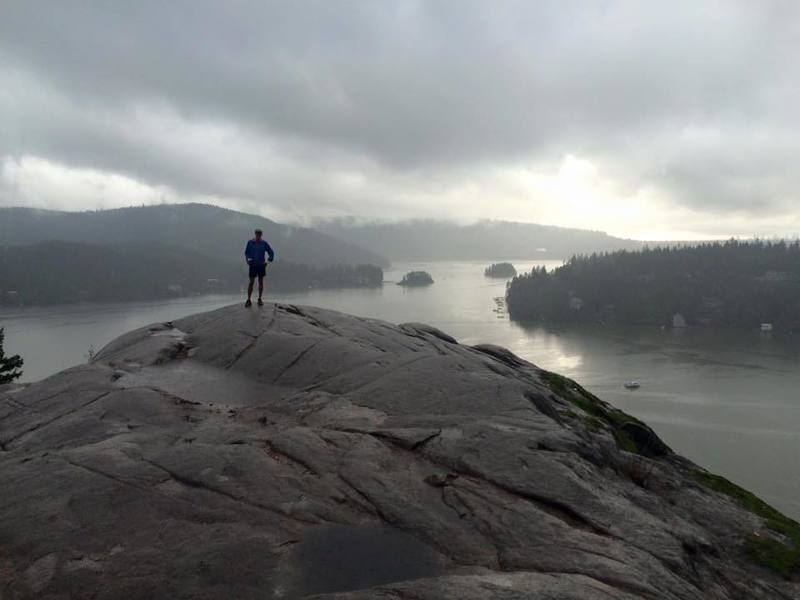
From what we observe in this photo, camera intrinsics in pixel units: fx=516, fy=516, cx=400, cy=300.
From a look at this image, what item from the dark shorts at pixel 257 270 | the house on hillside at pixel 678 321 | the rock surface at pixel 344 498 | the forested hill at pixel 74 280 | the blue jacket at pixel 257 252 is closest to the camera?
the rock surface at pixel 344 498

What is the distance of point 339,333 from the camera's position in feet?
59.5

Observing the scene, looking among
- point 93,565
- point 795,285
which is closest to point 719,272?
point 795,285

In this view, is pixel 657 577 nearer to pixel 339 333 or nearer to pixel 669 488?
pixel 669 488

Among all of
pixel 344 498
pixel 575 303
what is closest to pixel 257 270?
pixel 344 498

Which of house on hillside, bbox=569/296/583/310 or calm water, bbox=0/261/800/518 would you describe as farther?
house on hillside, bbox=569/296/583/310

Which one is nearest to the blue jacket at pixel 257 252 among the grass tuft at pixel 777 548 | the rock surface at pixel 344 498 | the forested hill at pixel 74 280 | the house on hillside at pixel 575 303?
the rock surface at pixel 344 498

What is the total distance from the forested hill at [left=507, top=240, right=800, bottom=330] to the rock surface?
154 m

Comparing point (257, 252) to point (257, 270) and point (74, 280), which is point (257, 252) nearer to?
point (257, 270)

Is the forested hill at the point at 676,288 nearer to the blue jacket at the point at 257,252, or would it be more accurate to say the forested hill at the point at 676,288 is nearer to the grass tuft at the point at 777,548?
the blue jacket at the point at 257,252

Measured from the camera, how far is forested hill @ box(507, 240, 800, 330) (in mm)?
156625

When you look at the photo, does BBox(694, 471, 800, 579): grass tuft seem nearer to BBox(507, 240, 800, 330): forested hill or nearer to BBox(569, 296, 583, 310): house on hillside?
BBox(507, 240, 800, 330): forested hill

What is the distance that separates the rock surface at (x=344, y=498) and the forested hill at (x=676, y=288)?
15363 centimetres

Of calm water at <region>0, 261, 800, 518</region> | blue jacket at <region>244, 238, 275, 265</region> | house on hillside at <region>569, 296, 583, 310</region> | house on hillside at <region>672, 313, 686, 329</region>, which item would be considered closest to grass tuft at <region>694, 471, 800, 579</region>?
blue jacket at <region>244, 238, 275, 265</region>

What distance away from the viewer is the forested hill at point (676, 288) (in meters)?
157
